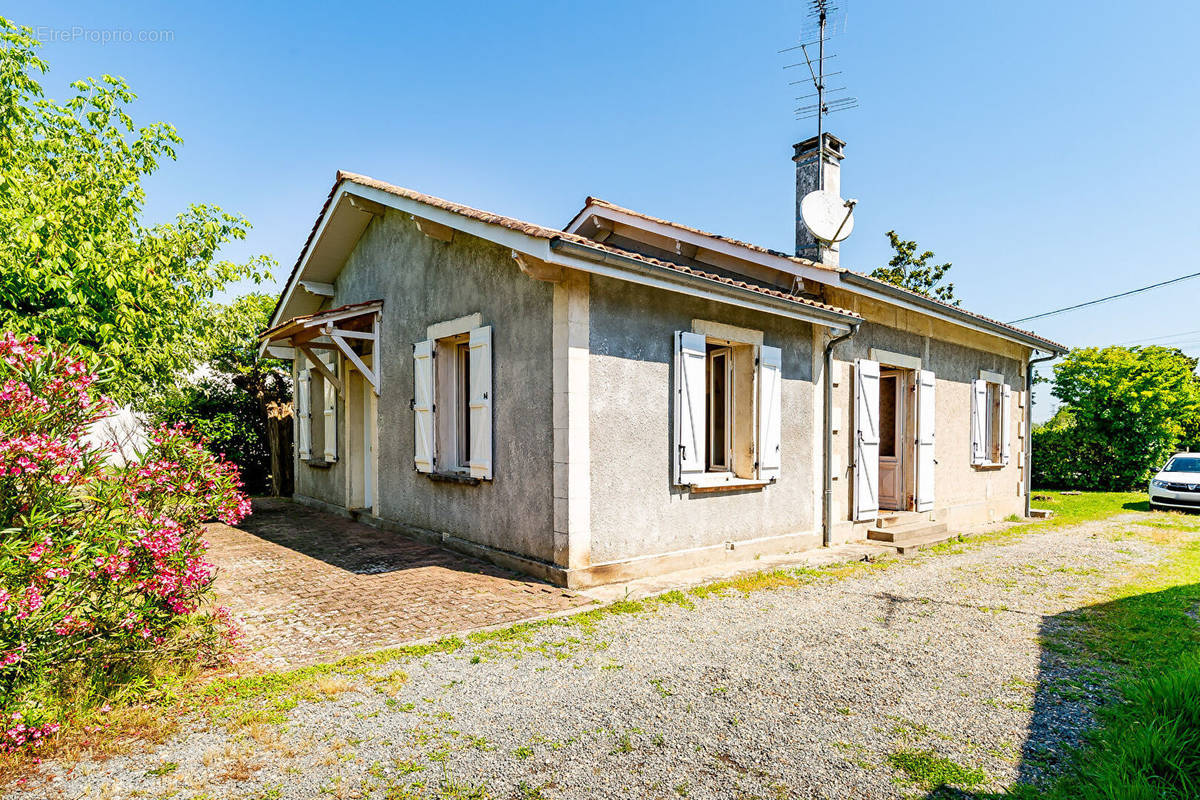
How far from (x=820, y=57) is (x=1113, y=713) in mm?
10094

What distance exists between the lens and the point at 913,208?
12.8 meters

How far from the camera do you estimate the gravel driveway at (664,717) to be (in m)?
2.58

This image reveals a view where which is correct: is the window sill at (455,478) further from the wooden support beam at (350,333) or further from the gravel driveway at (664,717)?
the gravel driveway at (664,717)

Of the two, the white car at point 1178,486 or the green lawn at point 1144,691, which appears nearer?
the green lawn at point 1144,691

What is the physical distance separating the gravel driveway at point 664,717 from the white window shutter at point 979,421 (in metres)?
6.40

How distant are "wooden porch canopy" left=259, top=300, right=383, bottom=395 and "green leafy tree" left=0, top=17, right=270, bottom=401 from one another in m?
1.70

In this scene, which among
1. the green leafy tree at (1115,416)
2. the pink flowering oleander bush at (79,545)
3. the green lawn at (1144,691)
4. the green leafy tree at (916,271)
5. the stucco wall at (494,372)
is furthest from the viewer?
the green leafy tree at (916,271)

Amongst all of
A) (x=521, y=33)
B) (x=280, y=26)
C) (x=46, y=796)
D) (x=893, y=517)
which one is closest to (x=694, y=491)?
(x=893, y=517)

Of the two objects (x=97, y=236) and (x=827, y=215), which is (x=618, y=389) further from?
(x=97, y=236)

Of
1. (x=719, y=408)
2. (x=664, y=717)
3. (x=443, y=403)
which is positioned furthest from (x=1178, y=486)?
(x=664, y=717)

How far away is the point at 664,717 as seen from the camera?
3.20 meters

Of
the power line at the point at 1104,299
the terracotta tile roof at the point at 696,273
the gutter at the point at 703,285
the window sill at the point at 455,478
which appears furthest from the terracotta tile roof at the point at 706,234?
the power line at the point at 1104,299

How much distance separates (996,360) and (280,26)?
1279 cm

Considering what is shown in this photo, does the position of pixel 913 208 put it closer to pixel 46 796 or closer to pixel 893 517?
pixel 893 517
